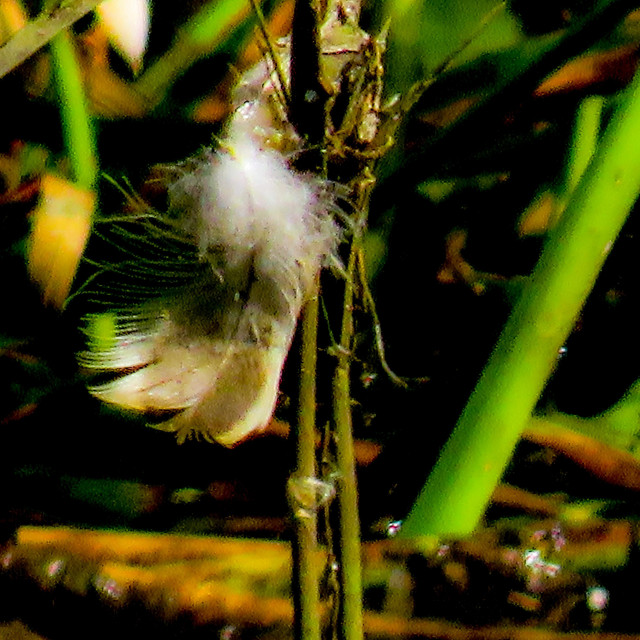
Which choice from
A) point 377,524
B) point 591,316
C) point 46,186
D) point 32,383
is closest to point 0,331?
point 32,383

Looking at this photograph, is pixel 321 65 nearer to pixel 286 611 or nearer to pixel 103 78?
pixel 286 611

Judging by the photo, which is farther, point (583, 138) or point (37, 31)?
point (583, 138)

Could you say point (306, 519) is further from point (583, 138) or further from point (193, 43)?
point (193, 43)

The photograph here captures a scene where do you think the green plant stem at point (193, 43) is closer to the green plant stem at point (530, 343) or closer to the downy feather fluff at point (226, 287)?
the downy feather fluff at point (226, 287)

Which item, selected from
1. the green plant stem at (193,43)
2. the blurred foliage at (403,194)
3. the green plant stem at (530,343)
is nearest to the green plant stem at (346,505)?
the green plant stem at (530,343)

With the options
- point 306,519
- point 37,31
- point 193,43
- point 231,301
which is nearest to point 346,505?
point 306,519
